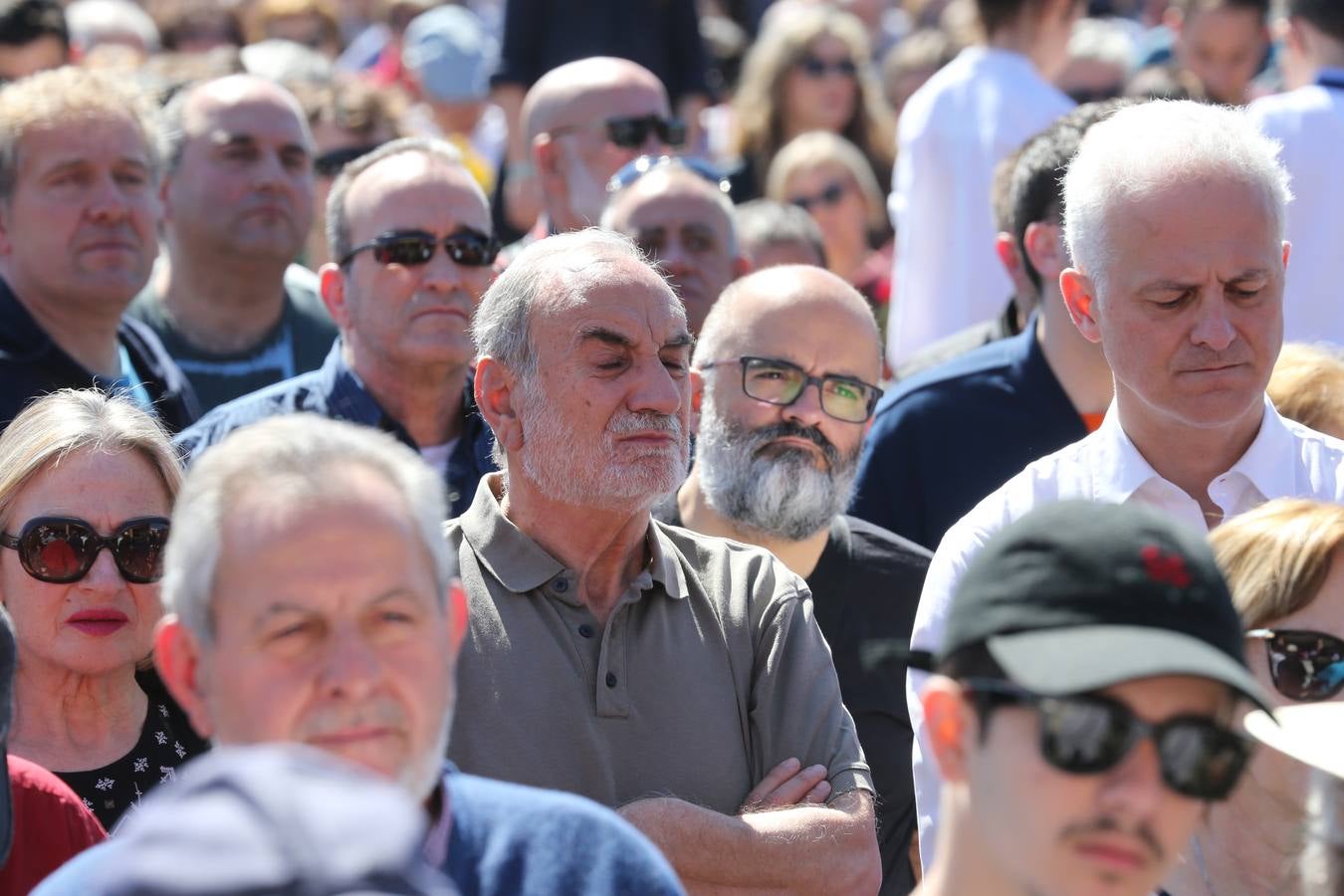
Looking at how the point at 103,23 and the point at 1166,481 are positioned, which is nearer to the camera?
the point at 1166,481

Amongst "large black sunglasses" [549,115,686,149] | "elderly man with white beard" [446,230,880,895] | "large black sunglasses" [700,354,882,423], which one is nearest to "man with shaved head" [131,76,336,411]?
"large black sunglasses" [549,115,686,149]

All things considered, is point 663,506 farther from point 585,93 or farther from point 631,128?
point 585,93

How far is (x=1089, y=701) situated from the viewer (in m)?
2.24

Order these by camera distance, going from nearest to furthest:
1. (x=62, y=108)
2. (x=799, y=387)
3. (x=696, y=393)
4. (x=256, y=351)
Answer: (x=799, y=387) → (x=696, y=393) → (x=62, y=108) → (x=256, y=351)

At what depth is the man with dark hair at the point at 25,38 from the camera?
7.94m

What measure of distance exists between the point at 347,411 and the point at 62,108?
134 cm

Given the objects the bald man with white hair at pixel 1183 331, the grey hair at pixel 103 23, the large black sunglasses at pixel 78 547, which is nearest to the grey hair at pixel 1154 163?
the bald man with white hair at pixel 1183 331

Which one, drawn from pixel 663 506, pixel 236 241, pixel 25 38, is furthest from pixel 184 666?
pixel 25 38

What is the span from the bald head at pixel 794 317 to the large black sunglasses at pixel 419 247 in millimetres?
875

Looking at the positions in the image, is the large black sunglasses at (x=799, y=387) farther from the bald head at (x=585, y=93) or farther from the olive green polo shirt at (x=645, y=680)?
the bald head at (x=585, y=93)

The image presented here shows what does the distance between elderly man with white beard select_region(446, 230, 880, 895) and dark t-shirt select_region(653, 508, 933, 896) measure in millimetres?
480

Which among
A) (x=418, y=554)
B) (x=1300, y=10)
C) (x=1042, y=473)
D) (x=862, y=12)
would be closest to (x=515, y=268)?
(x=1042, y=473)

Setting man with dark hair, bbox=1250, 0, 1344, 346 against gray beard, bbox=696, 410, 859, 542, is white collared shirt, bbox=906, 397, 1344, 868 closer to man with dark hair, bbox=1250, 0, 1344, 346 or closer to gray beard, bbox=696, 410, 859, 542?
gray beard, bbox=696, 410, 859, 542

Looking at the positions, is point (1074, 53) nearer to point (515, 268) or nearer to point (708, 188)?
point (708, 188)
